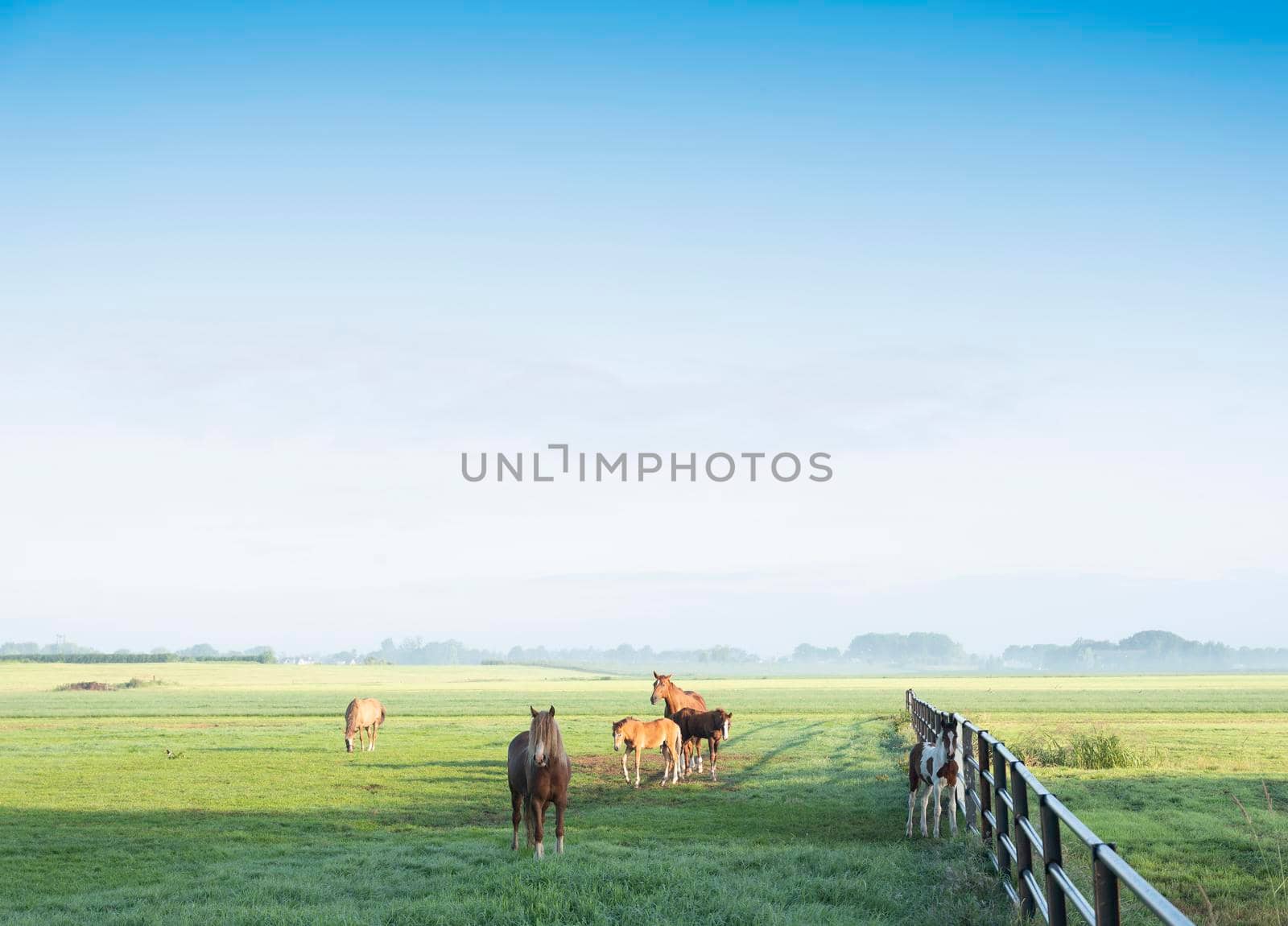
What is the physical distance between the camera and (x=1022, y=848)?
359 inches

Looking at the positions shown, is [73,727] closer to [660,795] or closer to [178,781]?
→ [178,781]

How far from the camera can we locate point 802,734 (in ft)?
131

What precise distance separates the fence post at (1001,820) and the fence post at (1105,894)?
5.26m

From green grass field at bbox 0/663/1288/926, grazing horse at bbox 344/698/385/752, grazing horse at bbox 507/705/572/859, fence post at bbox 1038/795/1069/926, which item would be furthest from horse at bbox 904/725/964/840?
grazing horse at bbox 344/698/385/752

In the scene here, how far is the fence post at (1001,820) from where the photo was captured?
10664 millimetres

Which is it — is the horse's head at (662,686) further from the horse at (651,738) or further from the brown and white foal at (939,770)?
the brown and white foal at (939,770)

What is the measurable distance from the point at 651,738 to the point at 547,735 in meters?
11.0

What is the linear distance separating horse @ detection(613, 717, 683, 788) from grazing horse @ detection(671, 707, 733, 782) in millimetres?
1099

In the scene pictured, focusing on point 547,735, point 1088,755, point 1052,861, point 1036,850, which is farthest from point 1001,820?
point 1088,755

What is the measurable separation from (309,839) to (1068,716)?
1893 inches

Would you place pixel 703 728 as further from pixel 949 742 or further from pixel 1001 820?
pixel 1001 820

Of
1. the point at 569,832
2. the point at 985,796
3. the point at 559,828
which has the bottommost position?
the point at 569,832

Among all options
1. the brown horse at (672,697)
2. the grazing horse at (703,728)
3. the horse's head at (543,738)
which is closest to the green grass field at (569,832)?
the grazing horse at (703,728)

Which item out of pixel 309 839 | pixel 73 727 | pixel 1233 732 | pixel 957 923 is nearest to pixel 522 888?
pixel 957 923
